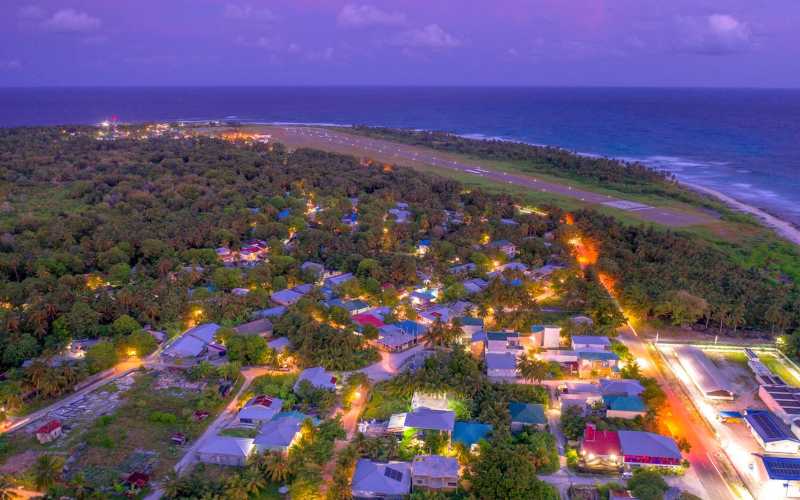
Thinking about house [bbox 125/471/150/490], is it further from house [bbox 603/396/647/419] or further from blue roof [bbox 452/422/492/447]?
house [bbox 603/396/647/419]

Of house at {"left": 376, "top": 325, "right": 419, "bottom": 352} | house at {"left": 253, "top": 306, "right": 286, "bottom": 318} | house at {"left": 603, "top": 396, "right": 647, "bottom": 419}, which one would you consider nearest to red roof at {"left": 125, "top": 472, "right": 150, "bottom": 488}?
house at {"left": 253, "top": 306, "right": 286, "bottom": 318}

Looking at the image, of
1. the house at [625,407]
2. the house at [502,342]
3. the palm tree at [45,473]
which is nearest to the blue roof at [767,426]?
the house at [625,407]

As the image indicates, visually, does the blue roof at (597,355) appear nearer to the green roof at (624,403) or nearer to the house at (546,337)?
the house at (546,337)

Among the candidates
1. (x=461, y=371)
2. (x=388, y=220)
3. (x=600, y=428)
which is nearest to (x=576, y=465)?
(x=600, y=428)

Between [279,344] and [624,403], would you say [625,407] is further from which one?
[279,344]

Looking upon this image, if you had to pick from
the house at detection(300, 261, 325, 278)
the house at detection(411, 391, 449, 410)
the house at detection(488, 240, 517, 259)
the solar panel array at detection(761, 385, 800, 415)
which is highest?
the house at detection(488, 240, 517, 259)
